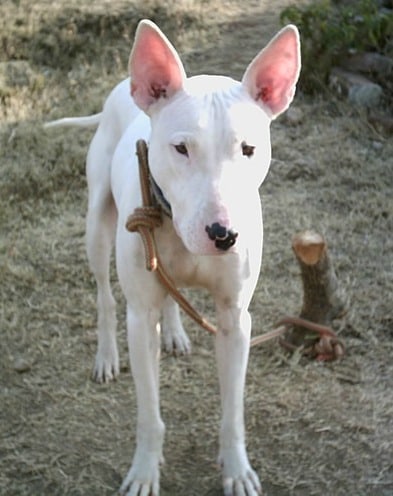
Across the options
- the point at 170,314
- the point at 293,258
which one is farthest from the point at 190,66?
the point at 170,314

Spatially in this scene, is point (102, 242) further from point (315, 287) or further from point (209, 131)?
point (209, 131)

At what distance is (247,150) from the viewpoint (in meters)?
3.06

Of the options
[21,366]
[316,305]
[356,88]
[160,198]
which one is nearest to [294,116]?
[356,88]

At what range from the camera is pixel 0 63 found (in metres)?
8.30

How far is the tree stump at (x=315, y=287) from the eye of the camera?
4332mm

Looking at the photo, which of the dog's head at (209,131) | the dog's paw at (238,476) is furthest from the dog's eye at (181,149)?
the dog's paw at (238,476)

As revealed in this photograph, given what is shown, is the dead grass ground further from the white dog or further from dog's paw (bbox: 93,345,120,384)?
the white dog

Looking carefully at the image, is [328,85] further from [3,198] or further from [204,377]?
[204,377]

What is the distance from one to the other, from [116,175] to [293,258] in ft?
5.78

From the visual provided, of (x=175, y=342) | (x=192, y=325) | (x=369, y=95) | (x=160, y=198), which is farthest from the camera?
(x=369, y=95)

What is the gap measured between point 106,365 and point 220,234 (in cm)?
176

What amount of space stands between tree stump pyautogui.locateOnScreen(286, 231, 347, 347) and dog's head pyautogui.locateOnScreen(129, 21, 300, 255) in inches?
41.2

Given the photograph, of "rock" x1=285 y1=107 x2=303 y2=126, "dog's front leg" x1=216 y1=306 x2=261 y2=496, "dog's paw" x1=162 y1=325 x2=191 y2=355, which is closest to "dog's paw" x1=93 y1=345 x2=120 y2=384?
"dog's paw" x1=162 y1=325 x2=191 y2=355

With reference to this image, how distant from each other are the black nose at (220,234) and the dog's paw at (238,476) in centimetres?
108
